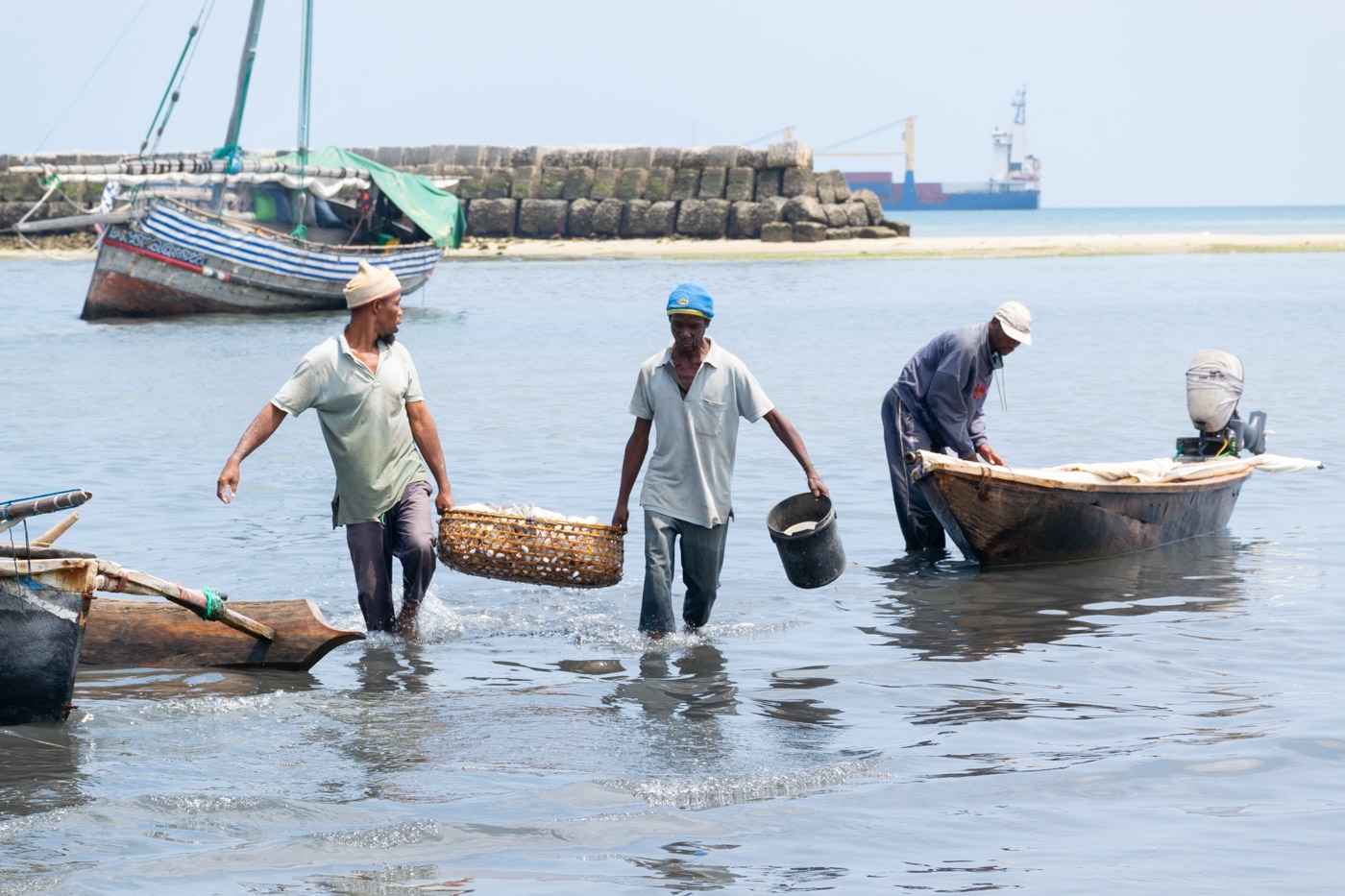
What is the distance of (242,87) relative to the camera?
3038 cm

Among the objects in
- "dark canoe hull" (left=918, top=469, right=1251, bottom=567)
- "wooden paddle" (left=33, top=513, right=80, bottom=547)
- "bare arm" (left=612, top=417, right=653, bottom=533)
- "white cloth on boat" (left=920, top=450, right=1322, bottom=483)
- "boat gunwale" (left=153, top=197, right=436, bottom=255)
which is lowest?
"dark canoe hull" (left=918, top=469, right=1251, bottom=567)

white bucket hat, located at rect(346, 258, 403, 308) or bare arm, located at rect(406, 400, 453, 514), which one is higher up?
white bucket hat, located at rect(346, 258, 403, 308)

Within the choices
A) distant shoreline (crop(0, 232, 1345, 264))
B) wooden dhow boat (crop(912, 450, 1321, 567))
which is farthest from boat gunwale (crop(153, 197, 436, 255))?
wooden dhow boat (crop(912, 450, 1321, 567))

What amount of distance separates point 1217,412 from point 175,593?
6941 millimetres

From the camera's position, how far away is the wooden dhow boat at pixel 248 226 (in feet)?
87.6

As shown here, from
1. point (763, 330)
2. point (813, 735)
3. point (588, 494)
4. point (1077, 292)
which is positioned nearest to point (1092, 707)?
point (813, 735)

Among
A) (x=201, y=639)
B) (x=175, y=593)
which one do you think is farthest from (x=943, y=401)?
(x=175, y=593)

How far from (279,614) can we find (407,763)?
1.30 meters

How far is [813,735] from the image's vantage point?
607 centimetres

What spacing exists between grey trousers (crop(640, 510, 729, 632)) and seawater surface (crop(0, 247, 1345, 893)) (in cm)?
25

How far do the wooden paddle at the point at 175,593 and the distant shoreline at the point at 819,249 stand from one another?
36.8m

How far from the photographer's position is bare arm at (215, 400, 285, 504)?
6.21 m

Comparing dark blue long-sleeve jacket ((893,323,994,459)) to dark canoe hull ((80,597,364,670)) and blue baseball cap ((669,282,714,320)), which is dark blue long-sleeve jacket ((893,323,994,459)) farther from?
dark canoe hull ((80,597,364,670))

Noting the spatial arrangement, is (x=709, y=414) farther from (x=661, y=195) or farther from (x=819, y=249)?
(x=661, y=195)
